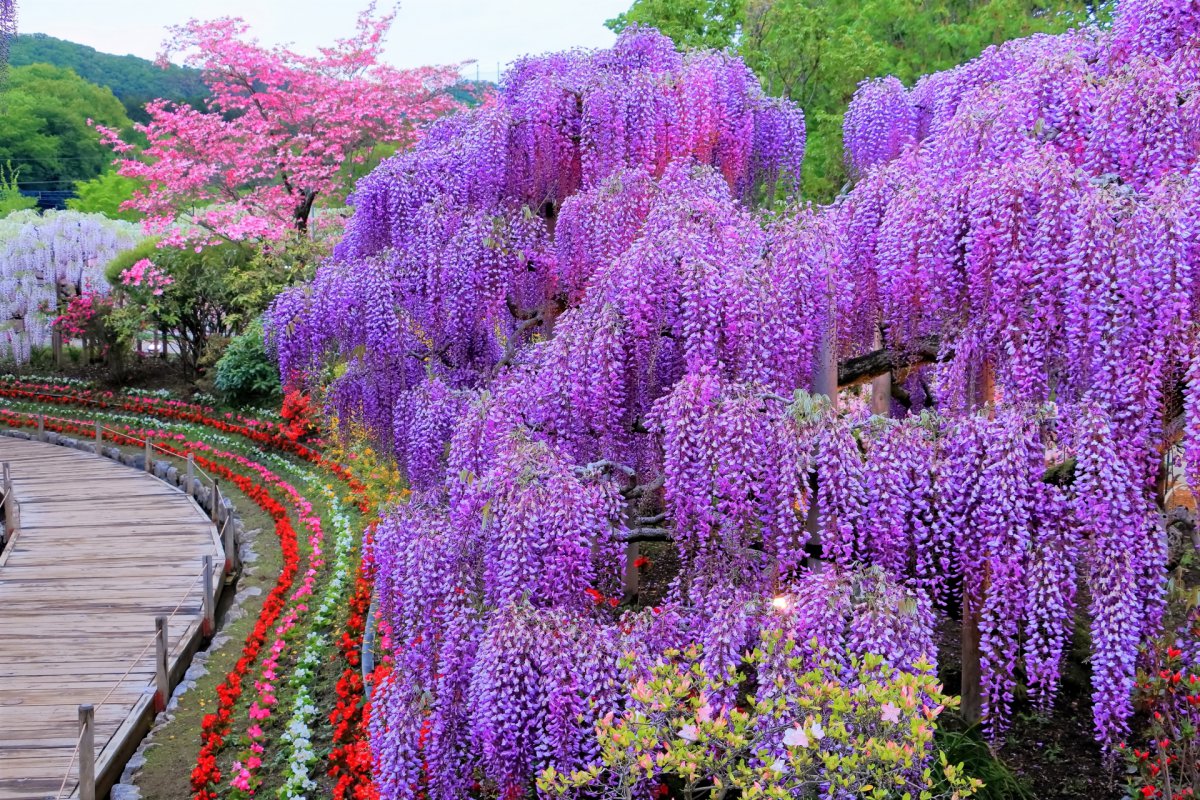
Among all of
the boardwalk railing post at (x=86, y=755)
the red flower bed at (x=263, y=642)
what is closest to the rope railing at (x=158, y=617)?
the boardwalk railing post at (x=86, y=755)

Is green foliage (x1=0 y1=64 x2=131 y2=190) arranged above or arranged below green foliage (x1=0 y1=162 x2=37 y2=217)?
above

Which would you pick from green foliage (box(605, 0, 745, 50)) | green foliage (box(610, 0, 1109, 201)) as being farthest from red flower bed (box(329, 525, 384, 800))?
green foliage (box(605, 0, 745, 50))

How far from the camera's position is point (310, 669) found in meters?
8.76

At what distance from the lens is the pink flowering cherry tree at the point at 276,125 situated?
19.0 m

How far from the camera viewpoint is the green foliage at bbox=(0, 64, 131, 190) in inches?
1479

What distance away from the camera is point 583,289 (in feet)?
21.5

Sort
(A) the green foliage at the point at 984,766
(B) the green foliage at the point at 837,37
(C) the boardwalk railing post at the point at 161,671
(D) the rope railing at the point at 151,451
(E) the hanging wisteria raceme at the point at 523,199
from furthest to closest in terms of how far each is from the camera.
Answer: (B) the green foliage at the point at 837,37
(D) the rope railing at the point at 151,451
(C) the boardwalk railing post at the point at 161,671
(E) the hanging wisteria raceme at the point at 523,199
(A) the green foliage at the point at 984,766

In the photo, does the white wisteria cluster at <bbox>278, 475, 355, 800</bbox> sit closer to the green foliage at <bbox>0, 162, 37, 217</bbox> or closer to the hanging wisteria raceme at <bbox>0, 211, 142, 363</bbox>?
the hanging wisteria raceme at <bbox>0, 211, 142, 363</bbox>

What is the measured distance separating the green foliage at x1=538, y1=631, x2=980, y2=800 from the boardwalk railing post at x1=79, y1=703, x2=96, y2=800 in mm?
4315

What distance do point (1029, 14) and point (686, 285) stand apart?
14722mm

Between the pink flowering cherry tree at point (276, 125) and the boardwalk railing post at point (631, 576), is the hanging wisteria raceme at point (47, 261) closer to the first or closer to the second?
the pink flowering cherry tree at point (276, 125)

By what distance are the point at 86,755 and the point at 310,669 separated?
6.74 feet

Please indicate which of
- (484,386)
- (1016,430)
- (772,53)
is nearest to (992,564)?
(1016,430)

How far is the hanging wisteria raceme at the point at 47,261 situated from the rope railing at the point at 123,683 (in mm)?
13702
